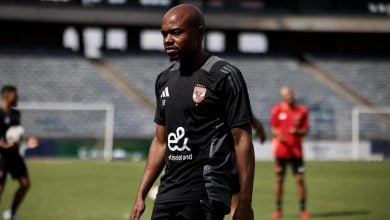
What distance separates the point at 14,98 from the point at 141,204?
25.7 ft

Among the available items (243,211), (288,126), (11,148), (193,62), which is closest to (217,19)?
(288,126)

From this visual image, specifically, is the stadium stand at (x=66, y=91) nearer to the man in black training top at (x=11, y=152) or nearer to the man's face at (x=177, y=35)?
the man in black training top at (x=11, y=152)

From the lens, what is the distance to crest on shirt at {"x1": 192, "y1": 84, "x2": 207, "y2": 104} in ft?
14.4

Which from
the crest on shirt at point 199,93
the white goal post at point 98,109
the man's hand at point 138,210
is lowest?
the white goal post at point 98,109

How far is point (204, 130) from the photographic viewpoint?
14.5 feet

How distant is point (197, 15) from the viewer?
4.34m

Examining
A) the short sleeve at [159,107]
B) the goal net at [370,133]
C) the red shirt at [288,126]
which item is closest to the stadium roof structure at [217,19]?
the goal net at [370,133]

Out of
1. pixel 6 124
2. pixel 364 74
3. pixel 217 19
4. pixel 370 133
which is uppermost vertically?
pixel 6 124

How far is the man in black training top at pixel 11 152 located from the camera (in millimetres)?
11797

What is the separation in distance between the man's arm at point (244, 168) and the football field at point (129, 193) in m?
7.95

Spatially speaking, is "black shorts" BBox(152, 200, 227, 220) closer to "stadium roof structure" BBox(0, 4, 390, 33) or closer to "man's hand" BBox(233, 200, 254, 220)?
"man's hand" BBox(233, 200, 254, 220)

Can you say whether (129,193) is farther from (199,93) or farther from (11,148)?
(199,93)

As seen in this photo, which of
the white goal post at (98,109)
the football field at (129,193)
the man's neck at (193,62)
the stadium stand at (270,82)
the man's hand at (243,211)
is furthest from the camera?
the stadium stand at (270,82)

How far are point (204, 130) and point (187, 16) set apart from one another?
731mm
